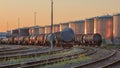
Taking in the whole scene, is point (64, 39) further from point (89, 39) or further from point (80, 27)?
point (80, 27)

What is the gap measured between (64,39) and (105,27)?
26.4m

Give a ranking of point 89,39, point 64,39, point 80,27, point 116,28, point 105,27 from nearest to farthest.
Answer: point 64,39 → point 89,39 → point 116,28 → point 105,27 → point 80,27

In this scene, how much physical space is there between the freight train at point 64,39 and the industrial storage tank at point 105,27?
9.04m

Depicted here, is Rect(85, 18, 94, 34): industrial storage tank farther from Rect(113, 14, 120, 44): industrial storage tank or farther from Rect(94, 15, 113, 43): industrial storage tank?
Rect(113, 14, 120, 44): industrial storage tank

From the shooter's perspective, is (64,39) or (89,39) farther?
(89,39)

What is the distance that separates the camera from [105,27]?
75.6m

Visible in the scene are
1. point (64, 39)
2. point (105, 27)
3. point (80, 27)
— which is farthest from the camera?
point (80, 27)

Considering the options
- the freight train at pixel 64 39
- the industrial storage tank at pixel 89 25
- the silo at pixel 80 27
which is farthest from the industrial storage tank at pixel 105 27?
the silo at pixel 80 27

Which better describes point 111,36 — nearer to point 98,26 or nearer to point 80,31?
point 98,26

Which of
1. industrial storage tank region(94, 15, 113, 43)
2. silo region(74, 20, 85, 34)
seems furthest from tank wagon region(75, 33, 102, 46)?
silo region(74, 20, 85, 34)

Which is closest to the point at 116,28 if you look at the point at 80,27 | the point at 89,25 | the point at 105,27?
the point at 105,27

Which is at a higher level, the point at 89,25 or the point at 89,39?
the point at 89,25

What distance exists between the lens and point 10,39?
3674 inches

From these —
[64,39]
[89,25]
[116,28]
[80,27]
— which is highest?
[89,25]
